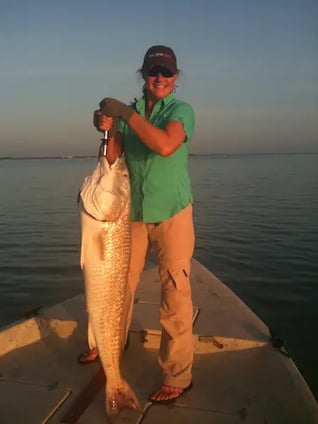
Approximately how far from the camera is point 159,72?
13.1 feet

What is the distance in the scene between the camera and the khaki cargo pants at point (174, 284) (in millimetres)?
4086

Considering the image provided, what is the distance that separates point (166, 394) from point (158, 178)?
2.02m

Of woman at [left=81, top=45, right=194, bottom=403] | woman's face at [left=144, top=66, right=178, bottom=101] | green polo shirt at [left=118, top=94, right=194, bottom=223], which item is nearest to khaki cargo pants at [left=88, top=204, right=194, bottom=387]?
woman at [left=81, top=45, right=194, bottom=403]

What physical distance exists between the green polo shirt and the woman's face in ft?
0.20

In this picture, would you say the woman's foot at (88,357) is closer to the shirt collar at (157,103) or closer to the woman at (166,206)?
the woman at (166,206)

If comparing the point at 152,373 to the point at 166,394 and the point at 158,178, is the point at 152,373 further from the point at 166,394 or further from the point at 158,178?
the point at 158,178

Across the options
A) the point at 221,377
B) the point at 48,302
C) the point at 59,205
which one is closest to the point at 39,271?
the point at 48,302

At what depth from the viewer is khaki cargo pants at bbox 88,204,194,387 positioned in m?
4.09

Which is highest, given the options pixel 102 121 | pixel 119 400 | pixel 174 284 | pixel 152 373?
pixel 102 121

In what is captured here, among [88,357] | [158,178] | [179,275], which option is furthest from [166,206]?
[88,357]

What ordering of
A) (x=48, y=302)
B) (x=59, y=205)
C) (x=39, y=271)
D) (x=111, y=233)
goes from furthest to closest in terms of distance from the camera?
(x=59, y=205)
(x=39, y=271)
(x=48, y=302)
(x=111, y=233)

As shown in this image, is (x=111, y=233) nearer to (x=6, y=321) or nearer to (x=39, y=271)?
(x=6, y=321)

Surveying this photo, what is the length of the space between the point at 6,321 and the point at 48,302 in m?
1.19

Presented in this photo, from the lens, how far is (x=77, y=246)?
1486 centimetres
